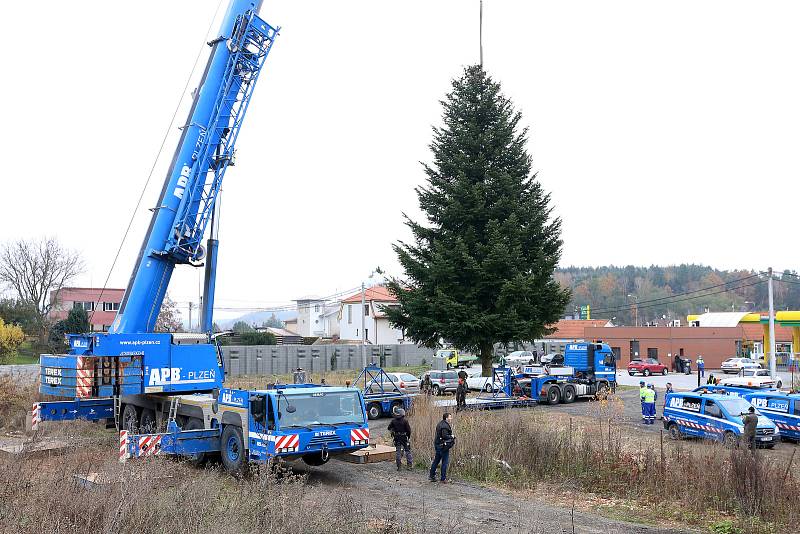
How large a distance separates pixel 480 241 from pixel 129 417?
18629 mm

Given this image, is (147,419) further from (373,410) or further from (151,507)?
(151,507)

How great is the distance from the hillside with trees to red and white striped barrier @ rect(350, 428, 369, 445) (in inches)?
4878

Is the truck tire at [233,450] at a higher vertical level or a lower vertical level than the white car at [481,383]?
higher

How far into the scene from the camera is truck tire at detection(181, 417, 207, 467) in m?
15.4

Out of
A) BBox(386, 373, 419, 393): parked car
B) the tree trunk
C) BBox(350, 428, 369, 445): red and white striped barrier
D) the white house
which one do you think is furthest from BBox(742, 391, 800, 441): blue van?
the white house

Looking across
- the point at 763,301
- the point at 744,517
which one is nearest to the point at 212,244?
→ the point at 744,517

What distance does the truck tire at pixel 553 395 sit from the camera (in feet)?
101

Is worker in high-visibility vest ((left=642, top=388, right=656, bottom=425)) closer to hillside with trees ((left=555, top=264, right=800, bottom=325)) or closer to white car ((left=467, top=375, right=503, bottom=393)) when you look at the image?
white car ((left=467, top=375, right=503, bottom=393))

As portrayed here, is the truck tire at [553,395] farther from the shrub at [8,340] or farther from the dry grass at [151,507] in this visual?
the shrub at [8,340]

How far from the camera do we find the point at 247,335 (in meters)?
63.5

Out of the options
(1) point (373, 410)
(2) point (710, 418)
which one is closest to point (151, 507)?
(1) point (373, 410)

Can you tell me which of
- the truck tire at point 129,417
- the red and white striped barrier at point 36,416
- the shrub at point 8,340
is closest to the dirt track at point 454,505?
the truck tire at point 129,417

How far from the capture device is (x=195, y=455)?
50.2 feet

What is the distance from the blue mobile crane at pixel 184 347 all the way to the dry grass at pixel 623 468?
298 cm
